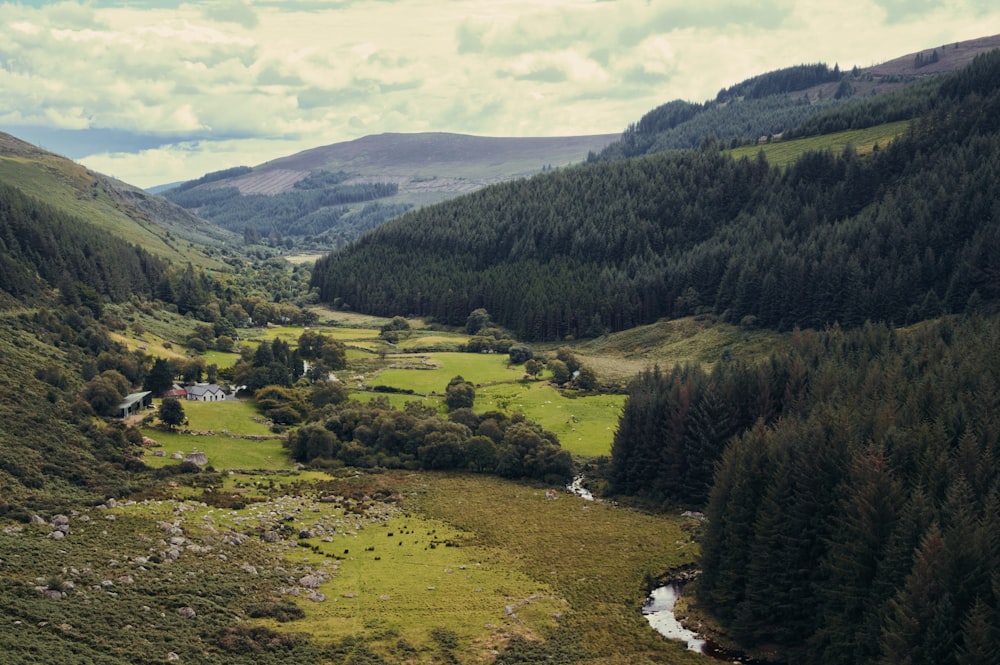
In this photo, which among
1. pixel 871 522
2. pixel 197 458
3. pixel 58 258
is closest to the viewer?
pixel 871 522

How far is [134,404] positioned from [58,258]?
227 feet

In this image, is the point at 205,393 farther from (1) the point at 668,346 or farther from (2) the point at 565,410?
(1) the point at 668,346

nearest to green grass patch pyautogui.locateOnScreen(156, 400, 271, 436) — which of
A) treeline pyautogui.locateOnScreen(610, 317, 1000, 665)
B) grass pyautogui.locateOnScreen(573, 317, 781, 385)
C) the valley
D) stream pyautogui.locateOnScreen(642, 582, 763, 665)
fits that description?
the valley

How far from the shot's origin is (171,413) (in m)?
104

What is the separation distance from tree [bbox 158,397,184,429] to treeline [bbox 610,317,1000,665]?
6586 centimetres

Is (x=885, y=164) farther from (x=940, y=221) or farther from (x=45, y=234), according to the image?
(x=45, y=234)

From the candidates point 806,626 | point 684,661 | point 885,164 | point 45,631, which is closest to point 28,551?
point 45,631

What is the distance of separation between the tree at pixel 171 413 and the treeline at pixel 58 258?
50.5m

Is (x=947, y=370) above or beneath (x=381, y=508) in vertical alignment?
above

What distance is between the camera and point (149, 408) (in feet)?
365

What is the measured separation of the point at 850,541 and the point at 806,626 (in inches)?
272

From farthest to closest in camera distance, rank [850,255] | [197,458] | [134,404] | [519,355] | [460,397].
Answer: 1. [519,355]
2. [850,255]
3. [460,397]
4. [134,404]
5. [197,458]

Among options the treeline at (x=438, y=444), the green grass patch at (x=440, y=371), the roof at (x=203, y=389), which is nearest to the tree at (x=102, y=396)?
the roof at (x=203, y=389)

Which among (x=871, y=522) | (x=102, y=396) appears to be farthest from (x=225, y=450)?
(x=871, y=522)
